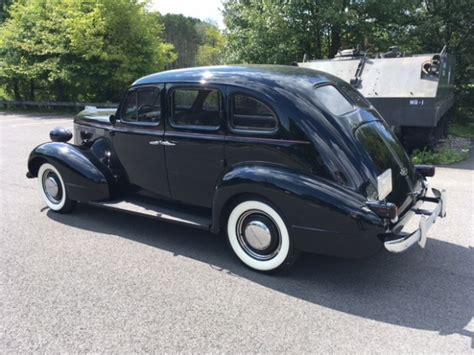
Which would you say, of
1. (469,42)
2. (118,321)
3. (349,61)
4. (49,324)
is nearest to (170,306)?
(118,321)

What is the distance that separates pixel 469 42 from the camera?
14.4 m

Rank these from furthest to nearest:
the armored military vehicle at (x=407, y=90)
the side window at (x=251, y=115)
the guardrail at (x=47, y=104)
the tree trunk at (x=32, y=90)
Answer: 1. the tree trunk at (x=32, y=90)
2. the guardrail at (x=47, y=104)
3. the armored military vehicle at (x=407, y=90)
4. the side window at (x=251, y=115)

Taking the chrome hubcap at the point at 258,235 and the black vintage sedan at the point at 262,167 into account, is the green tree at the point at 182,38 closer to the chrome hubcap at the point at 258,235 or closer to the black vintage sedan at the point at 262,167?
the black vintage sedan at the point at 262,167

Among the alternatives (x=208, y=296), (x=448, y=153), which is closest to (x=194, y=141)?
(x=208, y=296)

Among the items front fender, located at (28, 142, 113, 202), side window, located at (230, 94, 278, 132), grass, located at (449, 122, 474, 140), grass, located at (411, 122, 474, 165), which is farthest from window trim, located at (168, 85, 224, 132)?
grass, located at (449, 122, 474, 140)

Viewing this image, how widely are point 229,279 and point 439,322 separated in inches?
68.2

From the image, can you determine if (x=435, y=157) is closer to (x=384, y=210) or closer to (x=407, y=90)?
(x=407, y=90)

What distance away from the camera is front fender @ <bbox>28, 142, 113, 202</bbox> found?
4996 mm

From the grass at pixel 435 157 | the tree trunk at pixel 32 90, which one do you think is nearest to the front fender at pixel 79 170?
the grass at pixel 435 157

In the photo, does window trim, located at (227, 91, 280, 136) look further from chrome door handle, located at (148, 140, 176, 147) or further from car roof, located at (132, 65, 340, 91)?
chrome door handle, located at (148, 140, 176, 147)

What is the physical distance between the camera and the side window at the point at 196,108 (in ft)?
13.8

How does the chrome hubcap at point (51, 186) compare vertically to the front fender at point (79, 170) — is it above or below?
below

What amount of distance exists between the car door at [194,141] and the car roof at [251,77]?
98mm

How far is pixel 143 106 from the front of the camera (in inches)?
191
